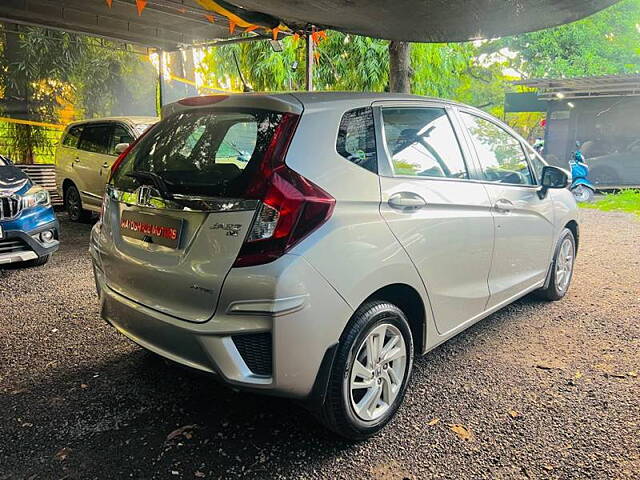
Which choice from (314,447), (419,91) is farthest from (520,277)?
(419,91)

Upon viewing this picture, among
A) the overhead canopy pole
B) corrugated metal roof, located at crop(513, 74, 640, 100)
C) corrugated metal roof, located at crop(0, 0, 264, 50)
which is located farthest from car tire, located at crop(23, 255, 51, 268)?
corrugated metal roof, located at crop(513, 74, 640, 100)

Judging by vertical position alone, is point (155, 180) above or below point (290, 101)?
below

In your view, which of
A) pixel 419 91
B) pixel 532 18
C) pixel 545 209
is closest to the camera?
pixel 545 209

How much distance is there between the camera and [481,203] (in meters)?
3.07

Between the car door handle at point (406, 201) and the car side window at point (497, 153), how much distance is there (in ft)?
2.81

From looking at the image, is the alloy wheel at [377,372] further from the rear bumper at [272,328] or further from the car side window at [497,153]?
the car side window at [497,153]

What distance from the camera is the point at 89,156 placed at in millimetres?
7789

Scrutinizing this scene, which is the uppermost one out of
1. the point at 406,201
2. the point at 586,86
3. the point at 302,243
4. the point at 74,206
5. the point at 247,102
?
the point at 586,86

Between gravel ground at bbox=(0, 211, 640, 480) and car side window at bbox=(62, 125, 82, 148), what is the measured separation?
16.5 feet

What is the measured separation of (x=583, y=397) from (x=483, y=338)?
90 cm

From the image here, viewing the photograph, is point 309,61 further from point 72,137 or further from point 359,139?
point 359,139

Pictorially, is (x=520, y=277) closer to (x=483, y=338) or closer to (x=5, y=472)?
(x=483, y=338)

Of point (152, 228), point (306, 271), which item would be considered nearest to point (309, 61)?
point (152, 228)

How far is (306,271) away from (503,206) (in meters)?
1.83
